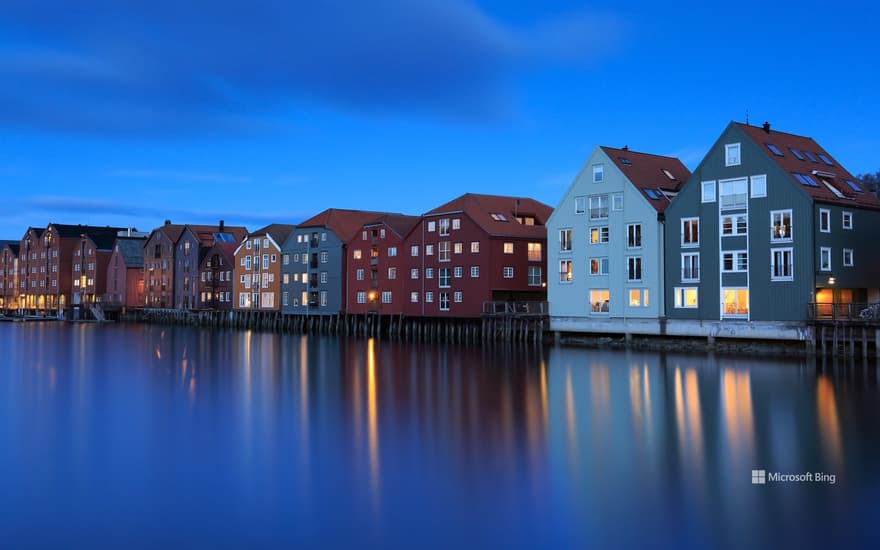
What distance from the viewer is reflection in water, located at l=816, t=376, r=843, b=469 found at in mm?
19895

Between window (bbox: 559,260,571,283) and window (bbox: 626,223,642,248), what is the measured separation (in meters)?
5.13

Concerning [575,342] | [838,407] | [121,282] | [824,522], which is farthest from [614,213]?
[121,282]

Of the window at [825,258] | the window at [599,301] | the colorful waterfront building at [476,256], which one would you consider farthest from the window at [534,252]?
the window at [825,258]

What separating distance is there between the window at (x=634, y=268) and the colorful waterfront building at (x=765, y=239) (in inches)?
85.5

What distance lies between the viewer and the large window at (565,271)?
58.4m

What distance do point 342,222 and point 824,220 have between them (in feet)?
167

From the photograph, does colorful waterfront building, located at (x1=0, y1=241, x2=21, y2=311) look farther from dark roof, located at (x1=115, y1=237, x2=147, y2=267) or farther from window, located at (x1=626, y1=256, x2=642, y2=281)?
window, located at (x1=626, y1=256, x2=642, y2=281)

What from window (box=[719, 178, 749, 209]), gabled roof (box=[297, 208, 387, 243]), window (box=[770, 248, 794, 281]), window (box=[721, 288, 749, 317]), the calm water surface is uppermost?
gabled roof (box=[297, 208, 387, 243])

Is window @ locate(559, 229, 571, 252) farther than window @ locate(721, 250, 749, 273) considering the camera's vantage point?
Yes

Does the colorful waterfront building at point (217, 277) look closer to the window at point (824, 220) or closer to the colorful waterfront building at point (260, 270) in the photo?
the colorful waterfront building at point (260, 270)

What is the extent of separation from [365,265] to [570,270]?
2608cm

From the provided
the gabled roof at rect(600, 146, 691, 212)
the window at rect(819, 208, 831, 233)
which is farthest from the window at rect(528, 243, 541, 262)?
the window at rect(819, 208, 831, 233)

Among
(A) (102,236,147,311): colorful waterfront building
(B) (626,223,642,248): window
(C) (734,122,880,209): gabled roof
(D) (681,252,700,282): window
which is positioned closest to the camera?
(C) (734,122,880,209): gabled roof

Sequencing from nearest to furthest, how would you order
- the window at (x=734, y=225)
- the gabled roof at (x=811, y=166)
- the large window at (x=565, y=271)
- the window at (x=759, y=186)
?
the gabled roof at (x=811, y=166) → the window at (x=759, y=186) → the window at (x=734, y=225) → the large window at (x=565, y=271)
